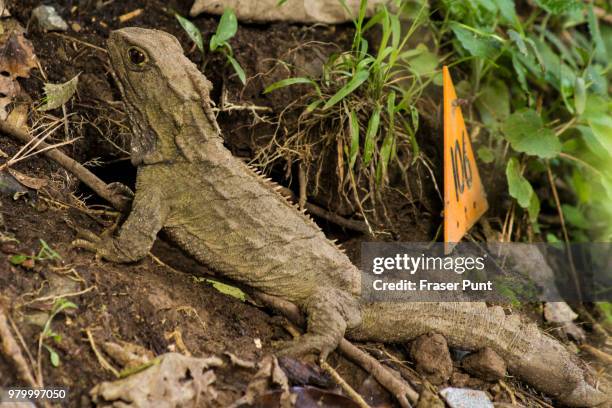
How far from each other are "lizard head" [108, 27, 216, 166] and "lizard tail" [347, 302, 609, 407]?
158 centimetres

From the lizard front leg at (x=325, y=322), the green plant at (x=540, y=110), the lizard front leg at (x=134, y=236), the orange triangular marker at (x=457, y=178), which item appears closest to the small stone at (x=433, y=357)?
the lizard front leg at (x=325, y=322)

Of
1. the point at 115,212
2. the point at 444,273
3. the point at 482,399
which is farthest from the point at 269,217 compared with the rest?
the point at 482,399

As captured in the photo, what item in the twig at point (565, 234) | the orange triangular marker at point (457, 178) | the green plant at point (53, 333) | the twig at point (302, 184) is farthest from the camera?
the twig at point (565, 234)

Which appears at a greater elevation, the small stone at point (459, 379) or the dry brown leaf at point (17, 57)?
the dry brown leaf at point (17, 57)

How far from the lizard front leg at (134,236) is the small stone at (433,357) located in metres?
1.69

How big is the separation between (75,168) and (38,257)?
880 mm

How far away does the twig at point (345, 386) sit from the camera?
10.8ft

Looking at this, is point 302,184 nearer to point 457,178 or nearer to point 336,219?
point 336,219

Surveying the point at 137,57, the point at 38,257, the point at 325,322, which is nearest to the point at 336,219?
the point at 325,322

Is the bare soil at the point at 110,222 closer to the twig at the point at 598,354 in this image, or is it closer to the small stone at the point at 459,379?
the small stone at the point at 459,379

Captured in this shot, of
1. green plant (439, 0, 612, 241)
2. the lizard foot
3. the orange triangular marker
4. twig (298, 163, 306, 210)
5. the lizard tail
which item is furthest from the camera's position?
green plant (439, 0, 612, 241)

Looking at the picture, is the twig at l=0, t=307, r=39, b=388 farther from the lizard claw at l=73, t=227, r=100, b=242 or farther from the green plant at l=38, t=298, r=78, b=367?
the lizard claw at l=73, t=227, r=100, b=242

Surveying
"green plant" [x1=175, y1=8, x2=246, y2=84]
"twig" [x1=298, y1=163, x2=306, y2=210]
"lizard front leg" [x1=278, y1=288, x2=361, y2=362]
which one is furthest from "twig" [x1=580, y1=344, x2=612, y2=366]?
"green plant" [x1=175, y1=8, x2=246, y2=84]

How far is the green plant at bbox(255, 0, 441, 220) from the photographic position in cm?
450
